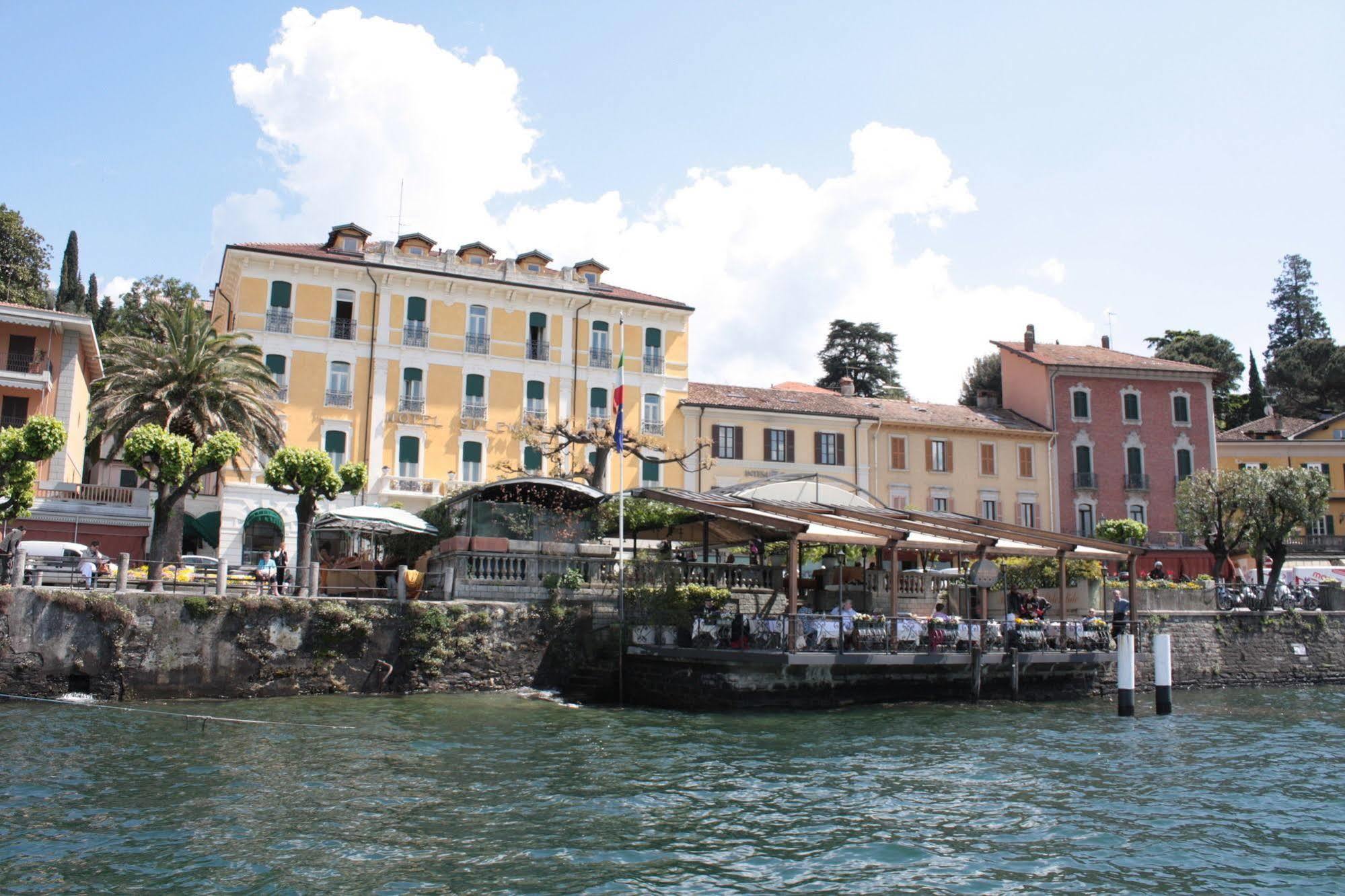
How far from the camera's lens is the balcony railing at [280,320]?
132 feet

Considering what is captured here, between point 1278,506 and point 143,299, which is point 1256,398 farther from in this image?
point 143,299

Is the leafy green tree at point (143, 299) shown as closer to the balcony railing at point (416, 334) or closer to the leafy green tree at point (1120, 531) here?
the balcony railing at point (416, 334)

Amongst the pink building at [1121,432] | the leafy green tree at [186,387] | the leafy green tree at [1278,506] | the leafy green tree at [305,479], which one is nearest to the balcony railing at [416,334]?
the leafy green tree at [186,387]

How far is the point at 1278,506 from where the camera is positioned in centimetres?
3684

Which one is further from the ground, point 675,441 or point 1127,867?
point 675,441

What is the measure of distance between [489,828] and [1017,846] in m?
5.70

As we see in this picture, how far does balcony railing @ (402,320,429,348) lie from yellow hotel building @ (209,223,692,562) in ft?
0.20

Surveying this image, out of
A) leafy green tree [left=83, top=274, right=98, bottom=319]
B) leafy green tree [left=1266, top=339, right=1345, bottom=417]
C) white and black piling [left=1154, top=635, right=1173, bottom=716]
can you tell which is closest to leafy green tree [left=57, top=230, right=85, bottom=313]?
leafy green tree [left=83, top=274, right=98, bottom=319]

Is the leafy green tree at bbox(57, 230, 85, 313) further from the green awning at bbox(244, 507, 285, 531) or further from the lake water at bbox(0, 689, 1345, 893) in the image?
the lake water at bbox(0, 689, 1345, 893)

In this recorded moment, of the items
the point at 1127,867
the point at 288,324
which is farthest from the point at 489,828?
the point at 288,324

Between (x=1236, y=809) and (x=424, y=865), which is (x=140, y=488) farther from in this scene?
(x=1236, y=809)

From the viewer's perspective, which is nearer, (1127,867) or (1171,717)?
(1127,867)

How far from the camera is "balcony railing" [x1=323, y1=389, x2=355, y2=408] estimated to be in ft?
134

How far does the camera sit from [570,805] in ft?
41.9
